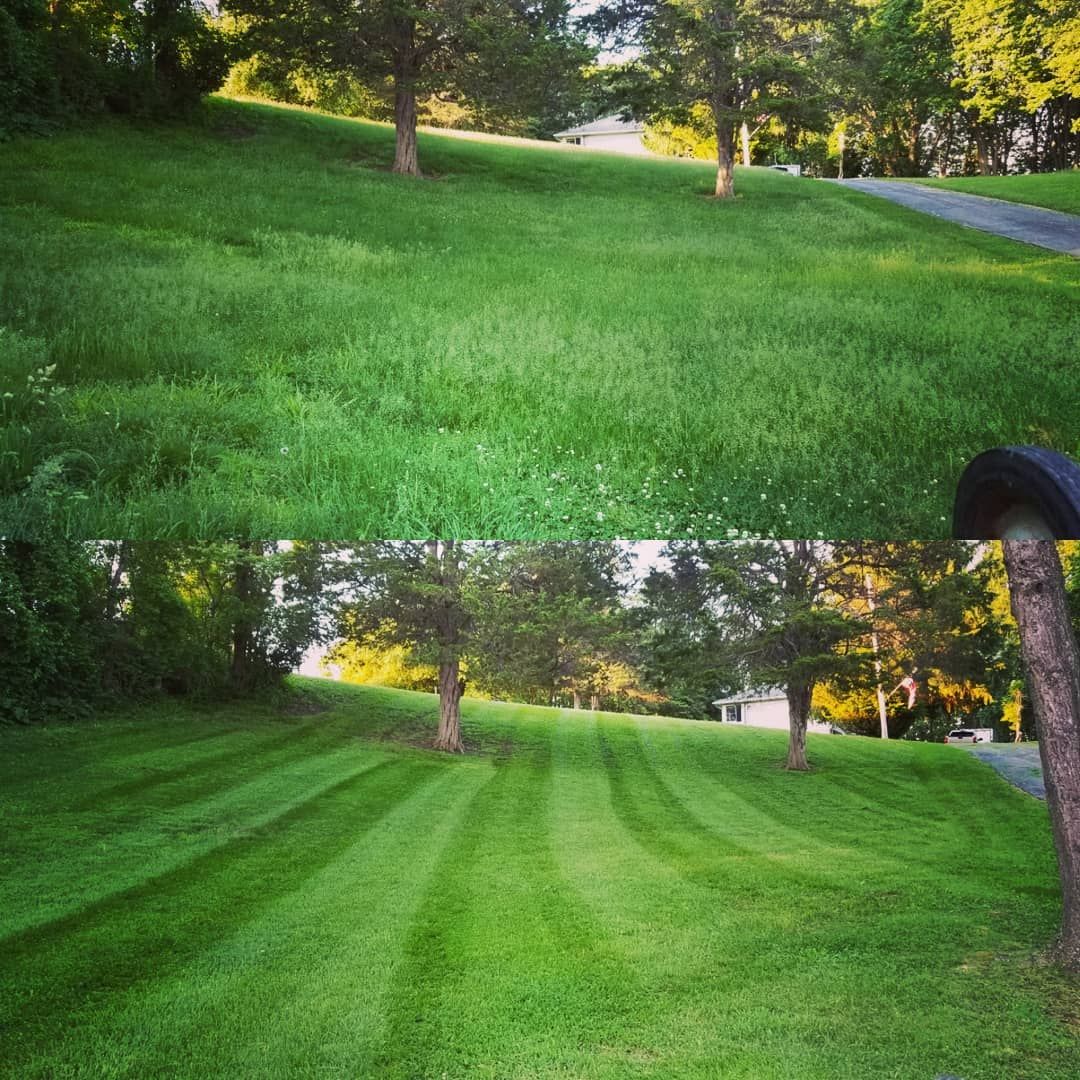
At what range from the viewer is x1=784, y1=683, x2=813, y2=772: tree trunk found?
107 inches

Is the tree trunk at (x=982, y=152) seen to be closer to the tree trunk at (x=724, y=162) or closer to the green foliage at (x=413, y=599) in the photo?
the tree trunk at (x=724, y=162)

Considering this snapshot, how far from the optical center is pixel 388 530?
8.54ft

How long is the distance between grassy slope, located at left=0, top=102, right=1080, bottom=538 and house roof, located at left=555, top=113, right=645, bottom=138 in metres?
0.42

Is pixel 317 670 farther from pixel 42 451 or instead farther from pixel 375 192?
pixel 375 192

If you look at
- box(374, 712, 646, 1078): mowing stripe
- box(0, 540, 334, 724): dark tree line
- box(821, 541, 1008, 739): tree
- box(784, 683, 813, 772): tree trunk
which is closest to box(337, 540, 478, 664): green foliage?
box(0, 540, 334, 724): dark tree line

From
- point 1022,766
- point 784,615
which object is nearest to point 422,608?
point 784,615

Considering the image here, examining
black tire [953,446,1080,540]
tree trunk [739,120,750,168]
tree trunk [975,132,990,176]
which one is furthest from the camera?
tree trunk [739,120,750,168]

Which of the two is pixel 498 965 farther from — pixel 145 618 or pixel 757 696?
pixel 145 618

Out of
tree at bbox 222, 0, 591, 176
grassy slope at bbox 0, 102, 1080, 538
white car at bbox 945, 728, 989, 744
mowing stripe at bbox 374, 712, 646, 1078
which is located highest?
tree at bbox 222, 0, 591, 176

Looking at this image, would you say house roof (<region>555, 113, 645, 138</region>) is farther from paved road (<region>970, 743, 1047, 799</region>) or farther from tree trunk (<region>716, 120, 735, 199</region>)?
paved road (<region>970, 743, 1047, 799</region>)

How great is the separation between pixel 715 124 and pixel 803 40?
1.81 feet

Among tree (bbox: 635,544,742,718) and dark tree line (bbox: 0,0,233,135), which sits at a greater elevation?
dark tree line (bbox: 0,0,233,135)

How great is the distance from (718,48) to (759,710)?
9.29ft

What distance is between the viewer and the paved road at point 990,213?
3756 mm
